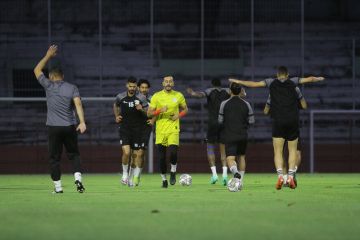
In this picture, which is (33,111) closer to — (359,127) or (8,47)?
(8,47)

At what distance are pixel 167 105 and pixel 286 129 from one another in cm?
227

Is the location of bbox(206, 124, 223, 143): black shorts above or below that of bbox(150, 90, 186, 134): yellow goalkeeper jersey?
below

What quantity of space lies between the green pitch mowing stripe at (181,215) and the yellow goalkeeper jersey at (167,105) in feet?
7.88

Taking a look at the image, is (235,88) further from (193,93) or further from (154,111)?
(193,93)

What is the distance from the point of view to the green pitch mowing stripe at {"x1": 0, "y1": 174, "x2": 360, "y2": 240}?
8.64 metres

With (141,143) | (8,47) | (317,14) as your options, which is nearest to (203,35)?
(317,14)

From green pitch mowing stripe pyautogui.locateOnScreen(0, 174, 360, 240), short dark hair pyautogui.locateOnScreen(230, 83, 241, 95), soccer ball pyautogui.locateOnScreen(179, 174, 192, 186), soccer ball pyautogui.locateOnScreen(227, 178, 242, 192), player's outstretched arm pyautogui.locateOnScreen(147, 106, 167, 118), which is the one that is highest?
short dark hair pyautogui.locateOnScreen(230, 83, 241, 95)

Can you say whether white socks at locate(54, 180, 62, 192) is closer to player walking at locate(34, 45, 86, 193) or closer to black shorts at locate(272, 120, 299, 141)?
player walking at locate(34, 45, 86, 193)

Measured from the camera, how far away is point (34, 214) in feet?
35.4

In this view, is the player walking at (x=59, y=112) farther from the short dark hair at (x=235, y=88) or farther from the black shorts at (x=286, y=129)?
the black shorts at (x=286, y=129)

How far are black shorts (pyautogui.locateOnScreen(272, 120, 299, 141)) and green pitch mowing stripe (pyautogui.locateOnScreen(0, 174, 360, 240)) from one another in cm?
113

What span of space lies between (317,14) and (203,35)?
365 cm

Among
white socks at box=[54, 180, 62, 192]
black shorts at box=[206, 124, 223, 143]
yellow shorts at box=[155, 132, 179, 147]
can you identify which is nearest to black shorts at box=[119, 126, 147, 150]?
yellow shorts at box=[155, 132, 179, 147]

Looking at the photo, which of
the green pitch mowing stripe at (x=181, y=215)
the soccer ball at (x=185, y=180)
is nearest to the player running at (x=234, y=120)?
the green pitch mowing stripe at (x=181, y=215)
